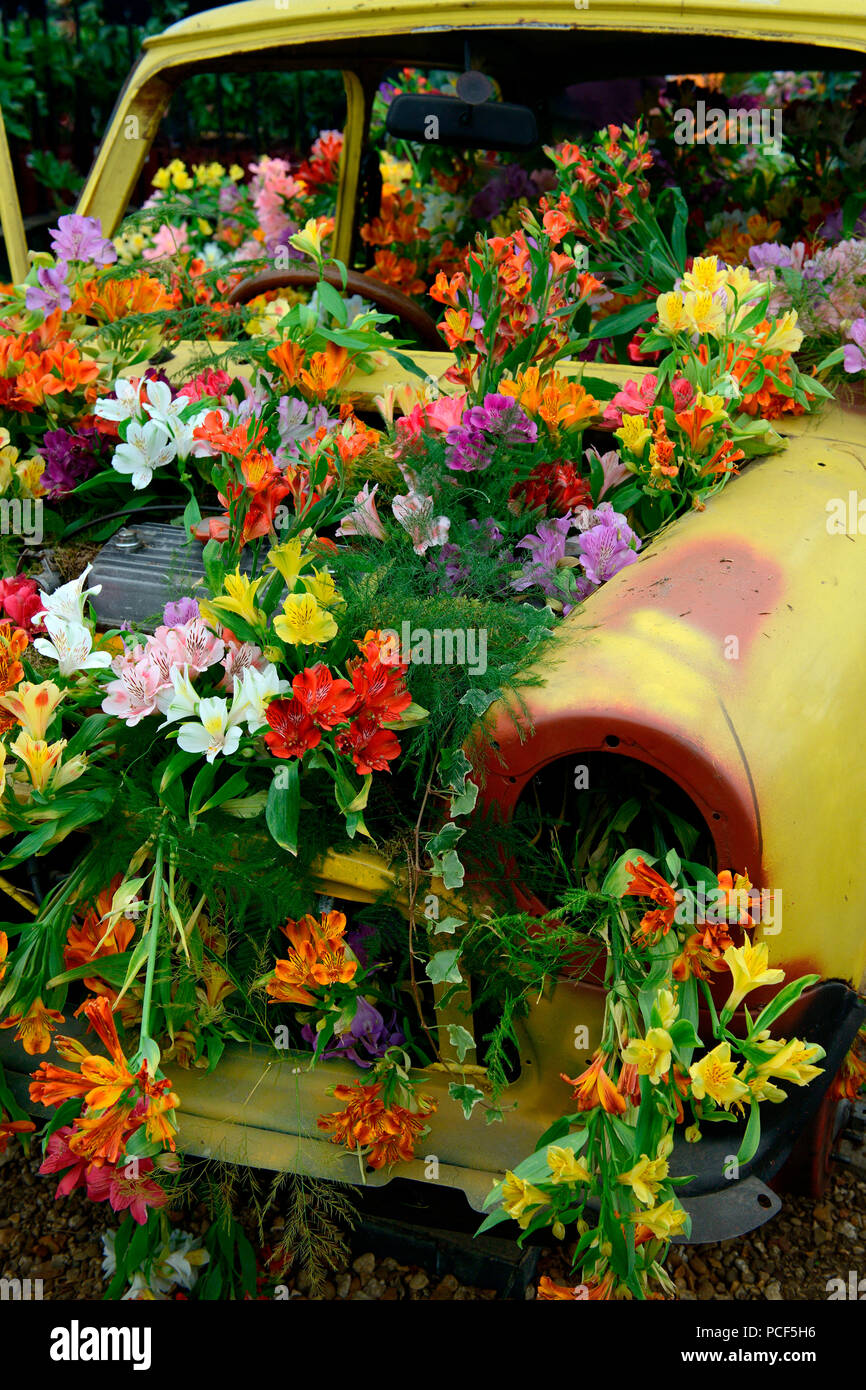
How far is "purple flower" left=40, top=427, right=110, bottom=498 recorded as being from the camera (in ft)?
7.99

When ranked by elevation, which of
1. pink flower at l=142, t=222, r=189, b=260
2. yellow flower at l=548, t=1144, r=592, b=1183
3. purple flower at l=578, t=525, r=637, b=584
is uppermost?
pink flower at l=142, t=222, r=189, b=260

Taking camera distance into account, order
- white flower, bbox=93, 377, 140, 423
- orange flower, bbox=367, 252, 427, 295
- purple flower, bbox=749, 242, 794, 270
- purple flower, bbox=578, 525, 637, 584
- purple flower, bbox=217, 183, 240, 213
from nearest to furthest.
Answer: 1. purple flower, bbox=578, 525, 637, 584
2. white flower, bbox=93, 377, 140, 423
3. purple flower, bbox=749, 242, 794, 270
4. orange flower, bbox=367, 252, 427, 295
5. purple flower, bbox=217, 183, 240, 213

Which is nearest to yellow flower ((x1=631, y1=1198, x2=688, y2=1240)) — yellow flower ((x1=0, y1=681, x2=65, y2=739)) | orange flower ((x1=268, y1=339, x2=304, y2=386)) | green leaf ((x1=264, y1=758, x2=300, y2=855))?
green leaf ((x1=264, y1=758, x2=300, y2=855))

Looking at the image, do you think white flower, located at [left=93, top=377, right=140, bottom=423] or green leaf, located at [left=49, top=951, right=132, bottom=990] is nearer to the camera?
green leaf, located at [left=49, top=951, right=132, bottom=990]

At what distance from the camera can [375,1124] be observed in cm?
170

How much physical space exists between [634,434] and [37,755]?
1.07m

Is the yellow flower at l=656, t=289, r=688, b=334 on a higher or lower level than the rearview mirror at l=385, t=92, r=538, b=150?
lower

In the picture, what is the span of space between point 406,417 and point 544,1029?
3.42ft

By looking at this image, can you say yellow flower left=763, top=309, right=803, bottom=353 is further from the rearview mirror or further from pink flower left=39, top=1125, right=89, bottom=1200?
pink flower left=39, top=1125, right=89, bottom=1200

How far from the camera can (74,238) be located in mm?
2654

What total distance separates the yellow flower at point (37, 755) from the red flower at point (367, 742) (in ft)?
1.22

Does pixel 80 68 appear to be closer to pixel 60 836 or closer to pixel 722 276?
pixel 722 276

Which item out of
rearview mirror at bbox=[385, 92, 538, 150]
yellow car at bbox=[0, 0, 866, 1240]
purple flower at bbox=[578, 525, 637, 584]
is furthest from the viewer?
rearview mirror at bbox=[385, 92, 538, 150]

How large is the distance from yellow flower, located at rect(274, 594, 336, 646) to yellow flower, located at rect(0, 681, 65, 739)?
0.32 m
